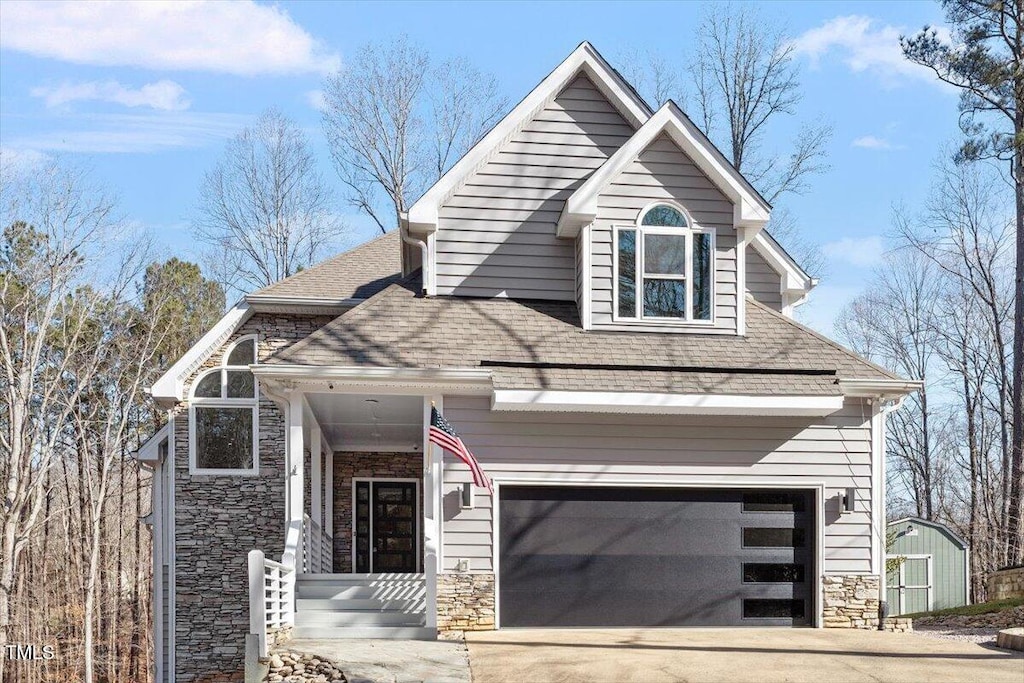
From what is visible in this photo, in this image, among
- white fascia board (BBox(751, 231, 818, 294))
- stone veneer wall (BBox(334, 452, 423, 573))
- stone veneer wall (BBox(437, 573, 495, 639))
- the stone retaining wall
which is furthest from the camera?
stone veneer wall (BBox(334, 452, 423, 573))

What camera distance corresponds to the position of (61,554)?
32.7 meters

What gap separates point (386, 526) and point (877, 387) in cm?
887

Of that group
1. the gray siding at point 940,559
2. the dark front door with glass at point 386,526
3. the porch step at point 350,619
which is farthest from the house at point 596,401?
the gray siding at point 940,559

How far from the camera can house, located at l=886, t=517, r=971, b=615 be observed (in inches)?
945

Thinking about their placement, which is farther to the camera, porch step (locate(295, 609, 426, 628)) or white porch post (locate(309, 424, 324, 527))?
white porch post (locate(309, 424, 324, 527))

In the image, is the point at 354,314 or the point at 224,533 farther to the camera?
the point at 224,533

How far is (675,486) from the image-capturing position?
1290cm

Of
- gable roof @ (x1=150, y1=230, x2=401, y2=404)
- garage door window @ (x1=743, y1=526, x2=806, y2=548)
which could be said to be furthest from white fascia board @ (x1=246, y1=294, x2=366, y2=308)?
garage door window @ (x1=743, y1=526, x2=806, y2=548)

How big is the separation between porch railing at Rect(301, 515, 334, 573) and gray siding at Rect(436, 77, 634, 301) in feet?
11.3

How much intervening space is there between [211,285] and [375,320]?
2213 cm

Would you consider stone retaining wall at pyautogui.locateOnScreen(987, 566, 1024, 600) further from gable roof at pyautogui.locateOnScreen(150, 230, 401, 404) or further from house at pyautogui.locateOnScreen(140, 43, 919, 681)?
gable roof at pyautogui.locateOnScreen(150, 230, 401, 404)

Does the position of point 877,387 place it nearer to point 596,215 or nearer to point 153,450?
point 596,215

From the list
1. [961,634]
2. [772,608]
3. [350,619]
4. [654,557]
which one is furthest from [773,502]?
[350,619]

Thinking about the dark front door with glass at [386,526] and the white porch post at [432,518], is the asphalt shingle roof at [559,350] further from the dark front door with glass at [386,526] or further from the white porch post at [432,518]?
the dark front door with glass at [386,526]
